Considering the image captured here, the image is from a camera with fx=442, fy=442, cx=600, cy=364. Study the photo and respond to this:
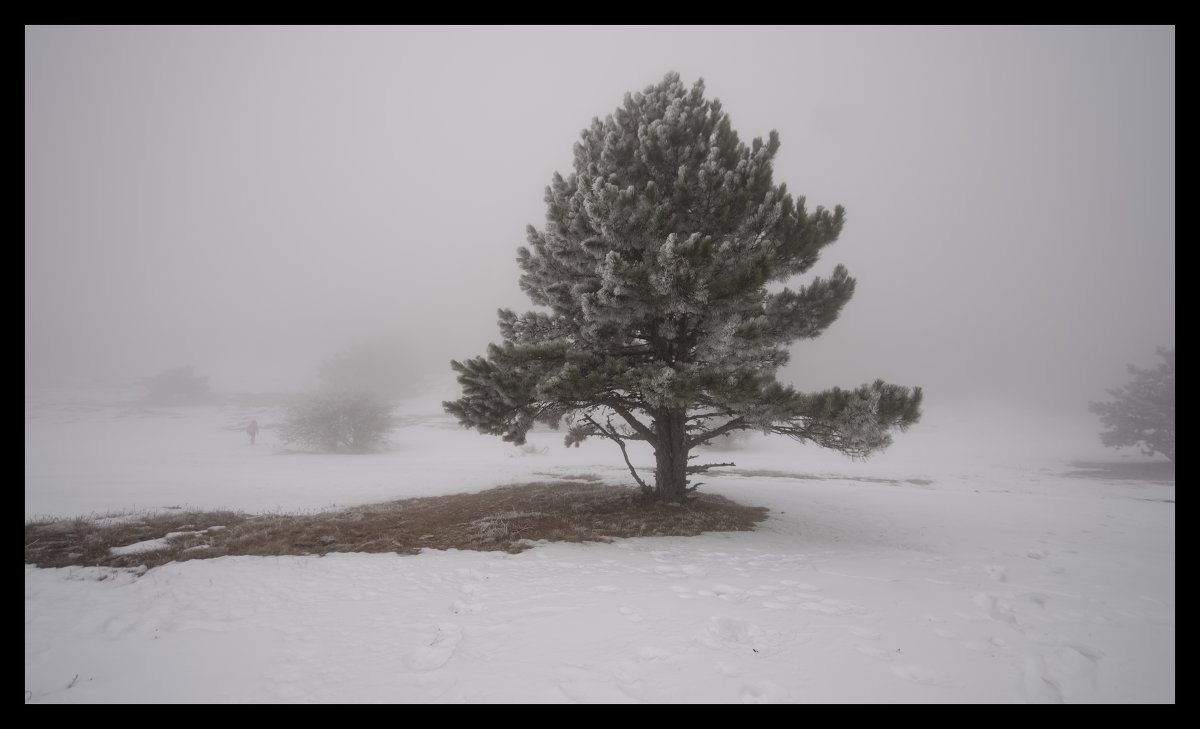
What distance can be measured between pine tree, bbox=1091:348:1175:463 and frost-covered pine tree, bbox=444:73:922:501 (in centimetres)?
4191

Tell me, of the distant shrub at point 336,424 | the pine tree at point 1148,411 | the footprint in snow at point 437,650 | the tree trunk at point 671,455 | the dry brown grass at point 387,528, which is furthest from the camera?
the distant shrub at point 336,424

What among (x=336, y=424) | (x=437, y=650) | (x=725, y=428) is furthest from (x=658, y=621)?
(x=336, y=424)

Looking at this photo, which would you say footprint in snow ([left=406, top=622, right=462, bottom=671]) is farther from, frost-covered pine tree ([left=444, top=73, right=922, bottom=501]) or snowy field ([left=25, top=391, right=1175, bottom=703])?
frost-covered pine tree ([left=444, top=73, right=922, bottom=501])

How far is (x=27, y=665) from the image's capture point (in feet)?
11.9

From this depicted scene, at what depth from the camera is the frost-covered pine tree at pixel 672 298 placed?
8344 millimetres

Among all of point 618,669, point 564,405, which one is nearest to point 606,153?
point 564,405

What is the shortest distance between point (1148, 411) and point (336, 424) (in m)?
61.1

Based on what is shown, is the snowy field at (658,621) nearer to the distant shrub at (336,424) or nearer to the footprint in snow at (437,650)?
the footprint in snow at (437,650)

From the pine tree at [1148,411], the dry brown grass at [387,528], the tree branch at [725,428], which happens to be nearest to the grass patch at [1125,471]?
the pine tree at [1148,411]

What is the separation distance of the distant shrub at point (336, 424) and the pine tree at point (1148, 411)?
58.4 metres

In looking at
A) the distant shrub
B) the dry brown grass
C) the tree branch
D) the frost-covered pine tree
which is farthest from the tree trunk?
the distant shrub

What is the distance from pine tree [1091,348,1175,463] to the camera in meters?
32.2

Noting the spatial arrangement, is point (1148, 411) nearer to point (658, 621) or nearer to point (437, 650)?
point (658, 621)
